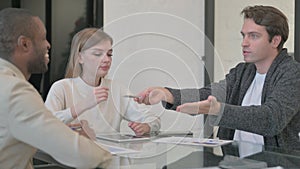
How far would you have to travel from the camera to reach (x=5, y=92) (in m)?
1.27

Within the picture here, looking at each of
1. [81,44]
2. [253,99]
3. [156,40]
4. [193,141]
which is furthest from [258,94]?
[156,40]

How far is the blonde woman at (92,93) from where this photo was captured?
2.33 metres

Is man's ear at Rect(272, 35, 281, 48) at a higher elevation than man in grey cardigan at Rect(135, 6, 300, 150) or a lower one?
higher

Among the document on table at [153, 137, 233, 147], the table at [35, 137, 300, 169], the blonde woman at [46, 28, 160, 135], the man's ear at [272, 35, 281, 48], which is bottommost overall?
the document on table at [153, 137, 233, 147]

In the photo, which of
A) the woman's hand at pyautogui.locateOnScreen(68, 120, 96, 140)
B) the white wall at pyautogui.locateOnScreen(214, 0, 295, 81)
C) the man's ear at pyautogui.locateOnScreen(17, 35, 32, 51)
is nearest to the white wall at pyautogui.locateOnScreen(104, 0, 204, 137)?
the white wall at pyautogui.locateOnScreen(214, 0, 295, 81)

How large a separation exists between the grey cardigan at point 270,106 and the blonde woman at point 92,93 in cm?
19

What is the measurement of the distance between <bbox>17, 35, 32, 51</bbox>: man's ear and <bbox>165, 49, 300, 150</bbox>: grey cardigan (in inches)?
32.2

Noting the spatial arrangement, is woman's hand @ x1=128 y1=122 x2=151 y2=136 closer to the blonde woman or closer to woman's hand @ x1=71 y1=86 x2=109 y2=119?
the blonde woman

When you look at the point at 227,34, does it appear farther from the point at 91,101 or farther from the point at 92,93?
the point at 91,101

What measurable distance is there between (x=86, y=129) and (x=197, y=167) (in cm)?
75

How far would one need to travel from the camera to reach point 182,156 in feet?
5.97

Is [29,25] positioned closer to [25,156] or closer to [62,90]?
[25,156]

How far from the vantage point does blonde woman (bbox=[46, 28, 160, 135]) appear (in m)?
2.33

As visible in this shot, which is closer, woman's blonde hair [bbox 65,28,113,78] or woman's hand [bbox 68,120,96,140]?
woman's hand [bbox 68,120,96,140]
